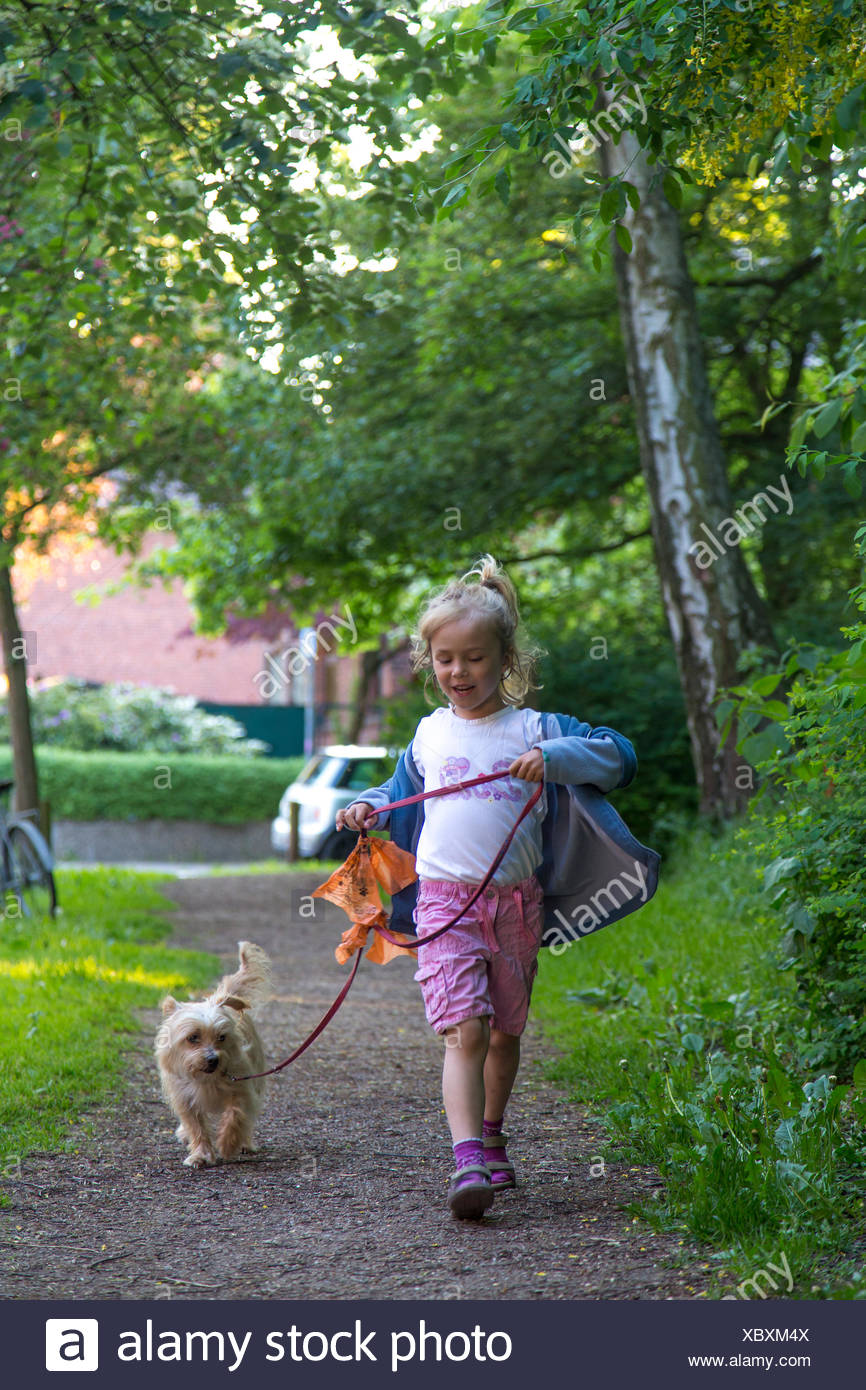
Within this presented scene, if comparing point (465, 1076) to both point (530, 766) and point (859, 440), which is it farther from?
point (859, 440)

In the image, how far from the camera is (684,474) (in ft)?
29.2

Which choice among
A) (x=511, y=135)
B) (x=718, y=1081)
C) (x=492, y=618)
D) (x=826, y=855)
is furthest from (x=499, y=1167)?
(x=511, y=135)

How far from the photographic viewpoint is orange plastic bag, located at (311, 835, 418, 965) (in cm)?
407

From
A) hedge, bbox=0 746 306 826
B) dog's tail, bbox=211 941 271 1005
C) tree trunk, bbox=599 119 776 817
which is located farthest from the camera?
hedge, bbox=0 746 306 826

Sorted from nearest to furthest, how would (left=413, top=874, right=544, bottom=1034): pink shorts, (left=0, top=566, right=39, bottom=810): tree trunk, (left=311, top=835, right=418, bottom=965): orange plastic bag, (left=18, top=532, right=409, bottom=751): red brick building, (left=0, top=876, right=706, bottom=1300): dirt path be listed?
(left=0, top=876, right=706, bottom=1300): dirt path
(left=413, top=874, right=544, bottom=1034): pink shorts
(left=311, top=835, right=418, bottom=965): orange plastic bag
(left=0, top=566, right=39, bottom=810): tree trunk
(left=18, top=532, right=409, bottom=751): red brick building

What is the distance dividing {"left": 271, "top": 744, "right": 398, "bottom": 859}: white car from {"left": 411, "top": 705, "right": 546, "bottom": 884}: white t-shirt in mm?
12312

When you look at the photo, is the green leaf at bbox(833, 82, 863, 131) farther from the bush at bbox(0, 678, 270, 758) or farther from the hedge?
the bush at bbox(0, 678, 270, 758)

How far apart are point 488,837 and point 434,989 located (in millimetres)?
458

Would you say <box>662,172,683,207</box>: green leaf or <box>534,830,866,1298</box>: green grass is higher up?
<box>662,172,683,207</box>: green leaf

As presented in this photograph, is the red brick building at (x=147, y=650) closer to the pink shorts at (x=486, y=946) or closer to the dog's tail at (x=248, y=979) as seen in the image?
the dog's tail at (x=248, y=979)

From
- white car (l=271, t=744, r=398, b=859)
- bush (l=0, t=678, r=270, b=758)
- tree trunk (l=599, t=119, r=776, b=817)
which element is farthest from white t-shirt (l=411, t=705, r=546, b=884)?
bush (l=0, t=678, r=270, b=758)
